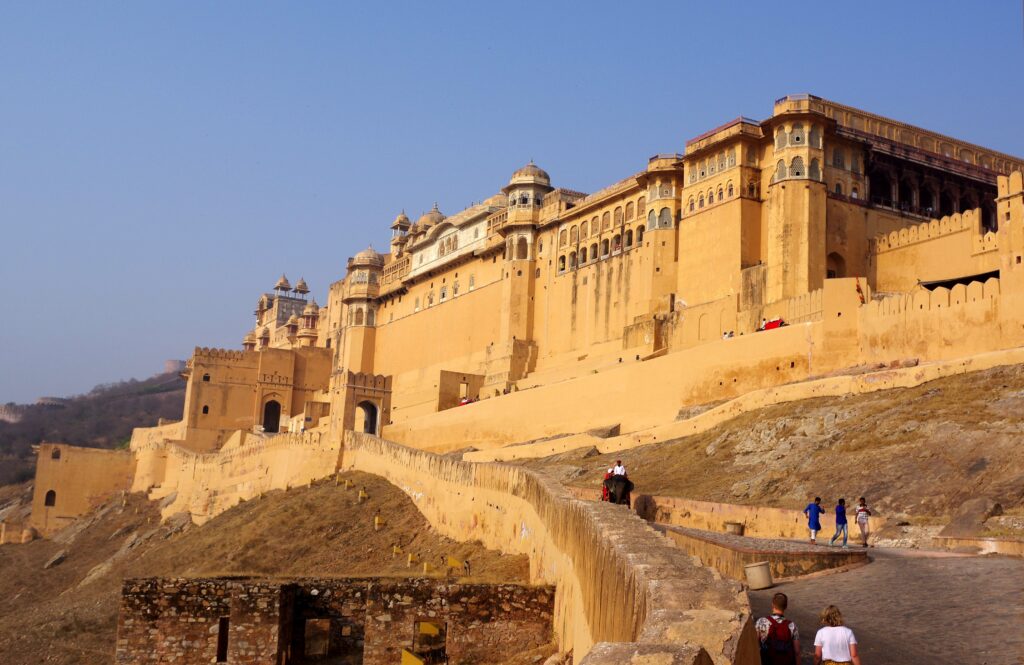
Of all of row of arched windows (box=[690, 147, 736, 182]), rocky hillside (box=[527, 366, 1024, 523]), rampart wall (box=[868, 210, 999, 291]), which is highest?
row of arched windows (box=[690, 147, 736, 182])

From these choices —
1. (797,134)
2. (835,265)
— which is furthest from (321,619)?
(797,134)

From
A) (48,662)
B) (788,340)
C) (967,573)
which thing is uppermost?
(788,340)

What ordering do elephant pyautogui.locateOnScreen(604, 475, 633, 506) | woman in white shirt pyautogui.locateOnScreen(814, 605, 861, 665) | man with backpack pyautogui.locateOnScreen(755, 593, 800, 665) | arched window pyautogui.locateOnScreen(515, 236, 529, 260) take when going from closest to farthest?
woman in white shirt pyautogui.locateOnScreen(814, 605, 861, 665) → man with backpack pyautogui.locateOnScreen(755, 593, 800, 665) → elephant pyautogui.locateOnScreen(604, 475, 633, 506) → arched window pyautogui.locateOnScreen(515, 236, 529, 260)

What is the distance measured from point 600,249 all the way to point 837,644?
125 ft

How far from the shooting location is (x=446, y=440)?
41938 millimetres

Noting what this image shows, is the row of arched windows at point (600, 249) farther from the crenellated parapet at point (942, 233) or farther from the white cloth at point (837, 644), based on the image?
the white cloth at point (837, 644)

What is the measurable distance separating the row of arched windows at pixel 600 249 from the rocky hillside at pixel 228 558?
15367 millimetres

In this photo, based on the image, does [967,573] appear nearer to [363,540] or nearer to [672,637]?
[672,637]

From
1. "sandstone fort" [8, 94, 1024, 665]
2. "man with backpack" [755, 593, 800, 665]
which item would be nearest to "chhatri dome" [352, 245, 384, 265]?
"sandstone fort" [8, 94, 1024, 665]

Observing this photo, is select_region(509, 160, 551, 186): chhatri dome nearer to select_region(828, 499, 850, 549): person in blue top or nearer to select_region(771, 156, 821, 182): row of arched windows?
select_region(771, 156, 821, 182): row of arched windows

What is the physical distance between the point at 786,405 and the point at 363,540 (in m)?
9.46

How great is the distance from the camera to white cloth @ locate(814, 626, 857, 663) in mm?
6297

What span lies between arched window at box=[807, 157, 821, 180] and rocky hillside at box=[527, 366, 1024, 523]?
10663mm

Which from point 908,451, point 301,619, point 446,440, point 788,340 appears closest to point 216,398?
point 446,440
